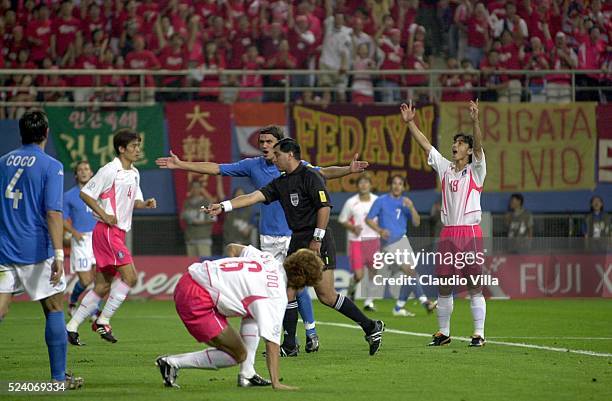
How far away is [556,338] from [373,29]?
41.5 feet

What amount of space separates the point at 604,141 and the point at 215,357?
17.5 meters

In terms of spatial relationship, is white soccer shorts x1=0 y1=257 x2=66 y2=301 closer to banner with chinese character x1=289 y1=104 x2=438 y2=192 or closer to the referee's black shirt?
the referee's black shirt

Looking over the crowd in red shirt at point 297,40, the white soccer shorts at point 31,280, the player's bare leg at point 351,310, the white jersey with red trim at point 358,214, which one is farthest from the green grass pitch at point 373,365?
the crowd in red shirt at point 297,40

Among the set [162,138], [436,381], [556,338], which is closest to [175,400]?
[436,381]

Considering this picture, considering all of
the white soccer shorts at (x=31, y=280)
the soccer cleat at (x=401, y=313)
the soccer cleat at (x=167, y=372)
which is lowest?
the soccer cleat at (x=401, y=313)

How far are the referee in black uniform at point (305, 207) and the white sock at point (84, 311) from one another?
3204 mm

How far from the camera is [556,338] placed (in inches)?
569

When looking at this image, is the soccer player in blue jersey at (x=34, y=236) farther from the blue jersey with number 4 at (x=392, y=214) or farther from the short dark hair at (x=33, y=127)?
the blue jersey with number 4 at (x=392, y=214)

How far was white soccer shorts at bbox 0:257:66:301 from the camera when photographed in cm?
913

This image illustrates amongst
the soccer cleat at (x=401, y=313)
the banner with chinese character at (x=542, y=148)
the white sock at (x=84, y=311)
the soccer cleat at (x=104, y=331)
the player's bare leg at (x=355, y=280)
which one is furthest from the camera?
the banner with chinese character at (x=542, y=148)

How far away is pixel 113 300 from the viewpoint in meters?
14.3

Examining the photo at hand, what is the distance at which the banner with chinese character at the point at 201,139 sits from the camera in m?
24.1

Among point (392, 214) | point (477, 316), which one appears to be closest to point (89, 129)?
point (392, 214)

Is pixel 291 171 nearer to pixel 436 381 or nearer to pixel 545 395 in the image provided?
pixel 436 381
